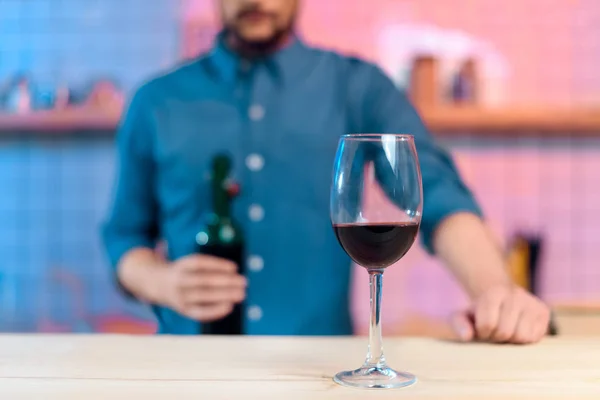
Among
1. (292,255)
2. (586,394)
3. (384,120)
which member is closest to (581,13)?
(384,120)

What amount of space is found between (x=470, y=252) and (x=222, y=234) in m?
0.40

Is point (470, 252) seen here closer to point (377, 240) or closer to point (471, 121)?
point (377, 240)

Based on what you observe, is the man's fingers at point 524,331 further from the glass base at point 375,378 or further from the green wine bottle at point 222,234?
the green wine bottle at point 222,234

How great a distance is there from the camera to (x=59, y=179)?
2623 mm

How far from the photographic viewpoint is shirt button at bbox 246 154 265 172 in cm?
150

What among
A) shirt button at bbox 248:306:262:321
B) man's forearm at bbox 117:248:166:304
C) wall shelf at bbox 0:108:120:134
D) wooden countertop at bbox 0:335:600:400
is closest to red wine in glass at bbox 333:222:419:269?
wooden countertop at bbox 0:335:600:400

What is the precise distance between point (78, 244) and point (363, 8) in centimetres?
129

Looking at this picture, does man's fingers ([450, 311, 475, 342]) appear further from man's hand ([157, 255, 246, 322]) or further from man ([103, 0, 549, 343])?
man ([103, 0, 549, 343])

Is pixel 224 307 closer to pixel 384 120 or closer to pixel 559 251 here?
pixel 384 120

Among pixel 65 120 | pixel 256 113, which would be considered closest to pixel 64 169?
pixel 65 120

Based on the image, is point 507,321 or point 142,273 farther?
point 142,273

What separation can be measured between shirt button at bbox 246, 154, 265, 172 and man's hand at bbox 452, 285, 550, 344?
71 centimetres

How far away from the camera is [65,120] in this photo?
8.00 feet

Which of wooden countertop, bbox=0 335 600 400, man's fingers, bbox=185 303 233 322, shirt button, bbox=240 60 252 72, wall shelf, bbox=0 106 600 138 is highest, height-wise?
shirt button, bbox=240 60 252 72
